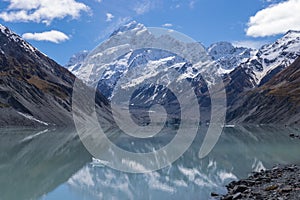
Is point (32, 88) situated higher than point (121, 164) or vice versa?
point (32, 88)

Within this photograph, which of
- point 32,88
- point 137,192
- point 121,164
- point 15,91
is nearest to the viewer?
point 137,192

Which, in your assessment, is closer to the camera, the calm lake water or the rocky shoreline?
the rocky shoreline

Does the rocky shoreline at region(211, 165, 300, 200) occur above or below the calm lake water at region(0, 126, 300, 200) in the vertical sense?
above

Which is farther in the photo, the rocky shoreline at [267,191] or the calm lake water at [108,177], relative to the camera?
the calm lake water at [108,177]

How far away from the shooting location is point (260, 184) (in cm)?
3162

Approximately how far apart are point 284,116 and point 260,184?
15501cm

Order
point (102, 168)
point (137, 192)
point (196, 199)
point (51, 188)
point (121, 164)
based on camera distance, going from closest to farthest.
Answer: point (196, 199) < point (137, 192) < point (51, 188) < point (102, 168) < point (121, 164)

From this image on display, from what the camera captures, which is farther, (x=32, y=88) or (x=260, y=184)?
(x=32, y=88)

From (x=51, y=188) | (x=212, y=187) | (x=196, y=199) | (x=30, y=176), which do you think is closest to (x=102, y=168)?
(x=30, y=176)

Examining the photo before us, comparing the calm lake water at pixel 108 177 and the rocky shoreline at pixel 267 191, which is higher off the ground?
the rocky shoreline at pixel 267 191

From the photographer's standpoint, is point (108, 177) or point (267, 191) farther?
point (108, 177)

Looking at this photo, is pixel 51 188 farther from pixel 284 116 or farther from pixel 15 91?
pixel 284 116

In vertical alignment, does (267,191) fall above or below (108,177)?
above

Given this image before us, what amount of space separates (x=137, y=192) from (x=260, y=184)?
10680 millimetres
